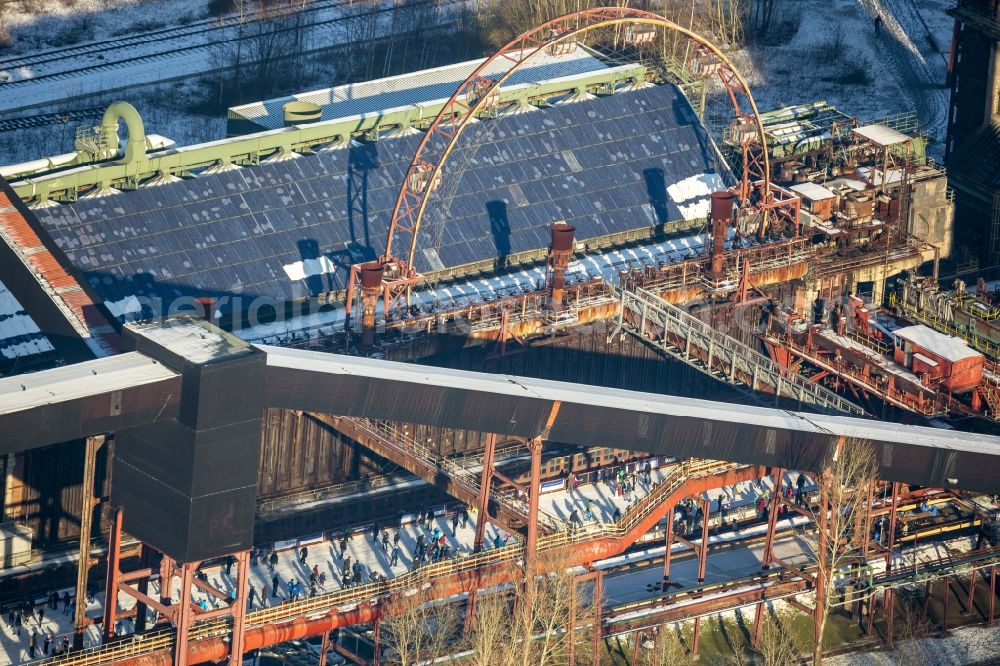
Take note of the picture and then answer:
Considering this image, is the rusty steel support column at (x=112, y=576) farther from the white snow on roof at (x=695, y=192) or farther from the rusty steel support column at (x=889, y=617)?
the white snow on roof at (x=695, y=192)

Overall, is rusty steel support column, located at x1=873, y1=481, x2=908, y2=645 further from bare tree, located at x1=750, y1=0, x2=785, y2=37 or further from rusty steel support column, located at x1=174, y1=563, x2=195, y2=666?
bare tree, located at x1=750, y1=0, x2=785, y2=37

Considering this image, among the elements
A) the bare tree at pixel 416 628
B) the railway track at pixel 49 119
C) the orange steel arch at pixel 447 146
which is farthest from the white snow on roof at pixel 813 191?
the railway track at pixel 49 119

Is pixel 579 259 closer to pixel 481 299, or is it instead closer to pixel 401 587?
pixel 481 299

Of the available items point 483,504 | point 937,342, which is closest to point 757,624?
point 483,504

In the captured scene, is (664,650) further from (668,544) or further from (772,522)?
(772,522)

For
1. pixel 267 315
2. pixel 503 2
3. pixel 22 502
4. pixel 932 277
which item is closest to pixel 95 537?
pixel 22 502
